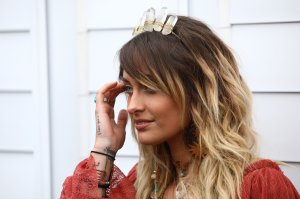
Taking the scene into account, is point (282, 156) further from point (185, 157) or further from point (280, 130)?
point (185, 157)

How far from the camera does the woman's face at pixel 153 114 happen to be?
1.51 meters

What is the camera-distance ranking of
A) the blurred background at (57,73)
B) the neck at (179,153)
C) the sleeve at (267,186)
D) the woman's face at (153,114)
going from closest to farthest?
the sleeve at (267,186) → the woman's face at (153,114) → the neck at (179,153) → the blurred background at (57,73)

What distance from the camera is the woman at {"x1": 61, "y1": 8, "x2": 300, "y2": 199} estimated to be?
4.88 feet

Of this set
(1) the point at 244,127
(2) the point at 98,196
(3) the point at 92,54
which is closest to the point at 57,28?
(3) the point at 92,54

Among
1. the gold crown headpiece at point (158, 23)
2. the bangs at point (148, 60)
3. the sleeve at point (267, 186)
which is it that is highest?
the gold crown headpiece at point (158, 23)

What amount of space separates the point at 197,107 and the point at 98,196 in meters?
0.48

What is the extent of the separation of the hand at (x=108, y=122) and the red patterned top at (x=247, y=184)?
10 cm

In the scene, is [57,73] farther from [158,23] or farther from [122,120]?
[158,23]

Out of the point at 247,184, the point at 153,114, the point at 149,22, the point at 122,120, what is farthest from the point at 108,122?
the point at 247,184

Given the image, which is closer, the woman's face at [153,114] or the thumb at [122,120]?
the woman's face at [153,114]

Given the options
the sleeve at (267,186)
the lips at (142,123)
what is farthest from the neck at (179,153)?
the sleeve at (267,186)

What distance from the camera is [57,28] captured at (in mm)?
2443

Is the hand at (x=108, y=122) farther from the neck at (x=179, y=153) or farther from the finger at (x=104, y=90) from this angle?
the neck at (x=179, y=153)

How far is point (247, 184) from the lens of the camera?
145cm
